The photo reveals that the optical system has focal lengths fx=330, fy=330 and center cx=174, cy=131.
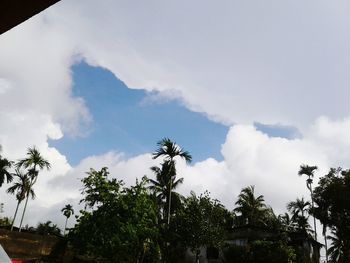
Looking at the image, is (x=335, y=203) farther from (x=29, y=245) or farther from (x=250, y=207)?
Result: (x=29, y=245)

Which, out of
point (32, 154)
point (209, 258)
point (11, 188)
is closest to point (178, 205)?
point (209, 258)

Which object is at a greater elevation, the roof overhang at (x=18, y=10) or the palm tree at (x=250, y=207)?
the palm tree at (x=250, y=207)

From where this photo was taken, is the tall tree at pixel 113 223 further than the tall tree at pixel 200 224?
No

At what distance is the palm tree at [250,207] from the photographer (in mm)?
47091

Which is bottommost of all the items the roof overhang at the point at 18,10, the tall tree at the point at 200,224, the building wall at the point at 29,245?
the building wall at the point at 29,245

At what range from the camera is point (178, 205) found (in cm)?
4028

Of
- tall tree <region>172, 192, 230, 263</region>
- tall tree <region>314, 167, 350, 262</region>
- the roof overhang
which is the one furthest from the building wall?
tall tree <region>314, 167, 350, 262</region>

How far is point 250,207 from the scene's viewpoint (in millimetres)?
47906

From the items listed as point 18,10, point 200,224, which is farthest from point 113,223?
point 18,10

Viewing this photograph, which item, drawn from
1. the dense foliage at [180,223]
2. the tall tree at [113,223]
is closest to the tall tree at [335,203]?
the dense foliage at [180,223]

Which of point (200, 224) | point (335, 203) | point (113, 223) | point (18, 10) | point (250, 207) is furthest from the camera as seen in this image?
point (250, 207)

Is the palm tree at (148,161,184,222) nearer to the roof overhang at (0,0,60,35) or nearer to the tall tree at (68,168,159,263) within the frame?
the tall tree at (68,168,159,263)

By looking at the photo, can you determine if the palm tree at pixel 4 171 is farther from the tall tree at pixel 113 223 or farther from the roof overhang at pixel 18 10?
the roof overhang at pixel 18 10

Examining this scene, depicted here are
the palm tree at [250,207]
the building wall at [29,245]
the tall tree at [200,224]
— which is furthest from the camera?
the palm tree at [250,207]
